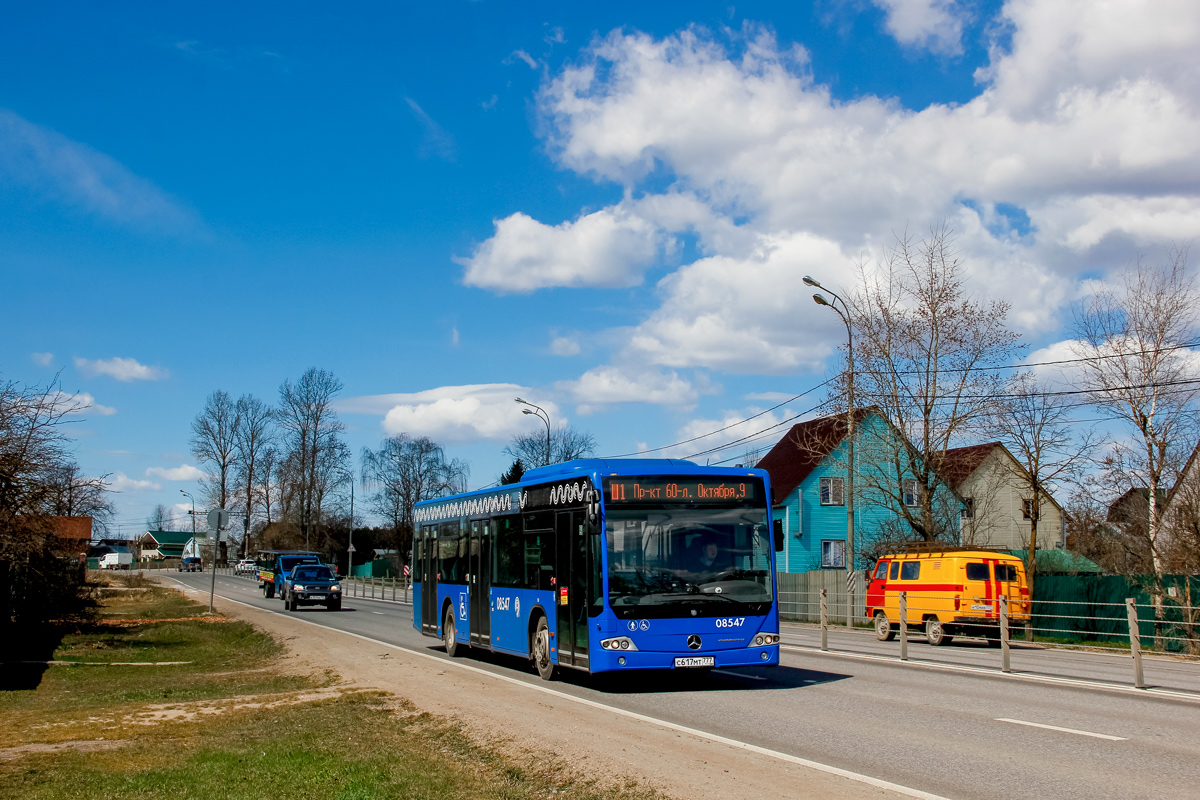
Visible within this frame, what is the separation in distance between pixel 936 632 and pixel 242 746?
19082mm

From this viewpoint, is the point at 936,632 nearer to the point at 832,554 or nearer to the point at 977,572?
the point at 977,572

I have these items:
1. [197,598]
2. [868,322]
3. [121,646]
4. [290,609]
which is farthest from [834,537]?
[121,646]

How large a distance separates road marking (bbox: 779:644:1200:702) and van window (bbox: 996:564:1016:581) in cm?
625

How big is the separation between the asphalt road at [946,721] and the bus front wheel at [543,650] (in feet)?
0.82

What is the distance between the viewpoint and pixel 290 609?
1575 inches

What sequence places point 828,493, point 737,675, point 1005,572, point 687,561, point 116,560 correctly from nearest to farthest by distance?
point 687,561, point 737,675, point 1005,572, point 828,493, point 116,560

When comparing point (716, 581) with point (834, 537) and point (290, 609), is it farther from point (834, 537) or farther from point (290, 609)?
point (834, 537)

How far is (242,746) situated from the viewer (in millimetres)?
9664

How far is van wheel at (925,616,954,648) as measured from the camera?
24.7 m

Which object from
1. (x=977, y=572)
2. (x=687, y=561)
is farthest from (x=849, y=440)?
(x=687, y=561)

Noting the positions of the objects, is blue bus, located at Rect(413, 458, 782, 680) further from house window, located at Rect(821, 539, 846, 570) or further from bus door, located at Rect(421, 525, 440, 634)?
house window, located at Rect(821, 539, 846, 570)

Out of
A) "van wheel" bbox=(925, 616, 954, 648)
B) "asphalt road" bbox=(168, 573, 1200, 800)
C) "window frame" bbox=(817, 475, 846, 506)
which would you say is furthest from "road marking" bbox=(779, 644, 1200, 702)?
"window frame" bbox=(817, 475, 846, 506)

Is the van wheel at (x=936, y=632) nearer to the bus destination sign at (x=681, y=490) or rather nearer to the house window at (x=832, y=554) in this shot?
the bus destination sign at (x=681, y=490)

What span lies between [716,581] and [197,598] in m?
41.9
